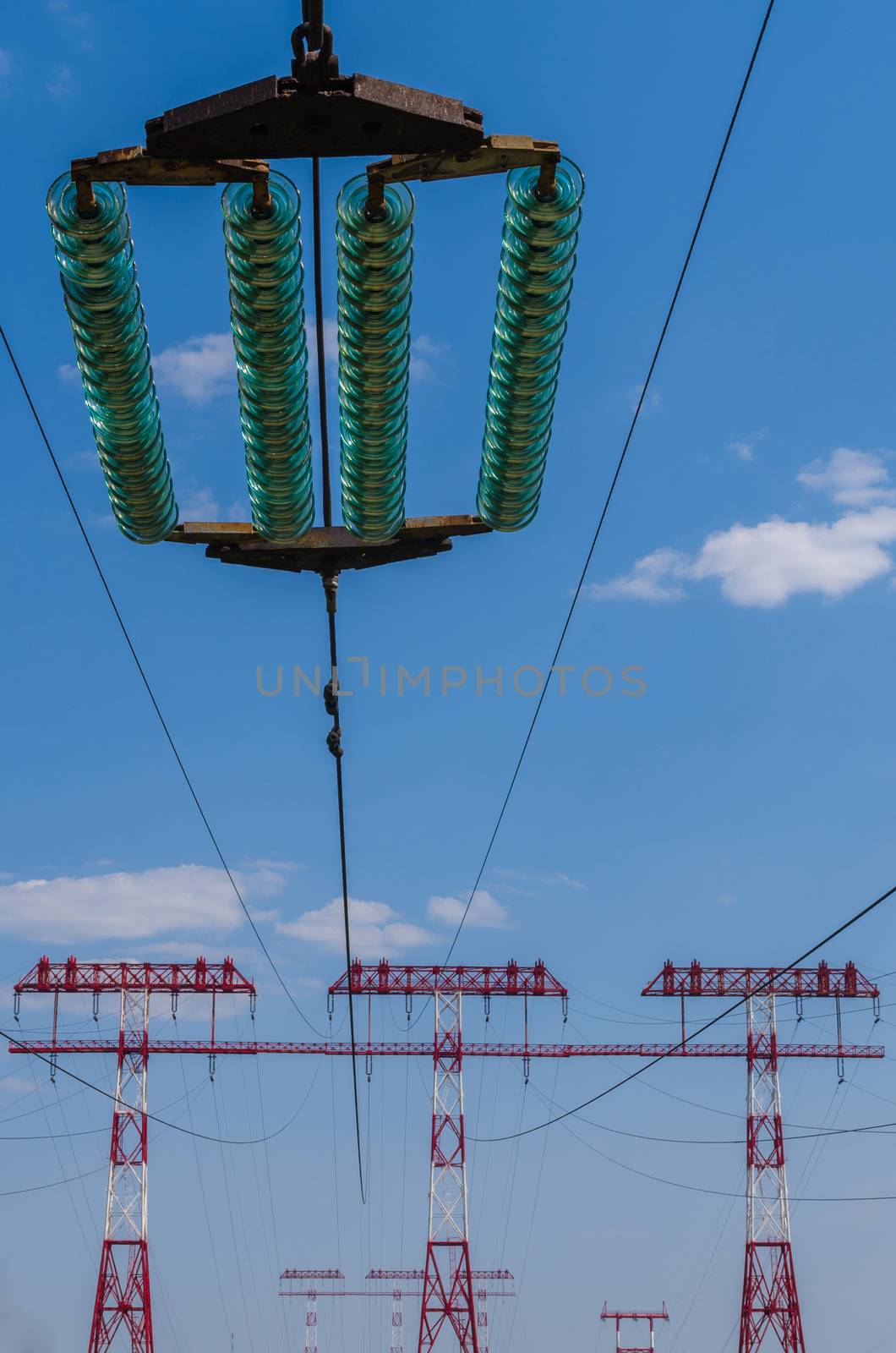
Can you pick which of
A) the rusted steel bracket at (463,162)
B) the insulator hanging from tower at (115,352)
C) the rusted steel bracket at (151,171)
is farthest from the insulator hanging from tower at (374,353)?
the insulator hanging from tower at (115,352)

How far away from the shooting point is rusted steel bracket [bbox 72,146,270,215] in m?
8.77

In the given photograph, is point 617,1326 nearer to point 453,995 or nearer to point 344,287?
point 453,995

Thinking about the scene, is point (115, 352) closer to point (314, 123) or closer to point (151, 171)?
point (151, 171)

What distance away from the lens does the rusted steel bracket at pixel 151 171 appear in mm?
8766

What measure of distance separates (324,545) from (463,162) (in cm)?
411

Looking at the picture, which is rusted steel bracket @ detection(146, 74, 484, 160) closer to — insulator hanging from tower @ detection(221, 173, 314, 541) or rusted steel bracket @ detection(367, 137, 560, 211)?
rusted steel bracket @ detection(367, 137, 560, 211)

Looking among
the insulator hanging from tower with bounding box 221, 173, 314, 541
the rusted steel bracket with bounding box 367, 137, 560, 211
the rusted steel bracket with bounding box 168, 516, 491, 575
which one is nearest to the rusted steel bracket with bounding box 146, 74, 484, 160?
the rusted steel bracket with bounding box 367, 137, 560, 211

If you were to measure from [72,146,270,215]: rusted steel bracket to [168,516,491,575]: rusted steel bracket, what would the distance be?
11.2 ft

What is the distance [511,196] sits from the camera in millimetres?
9266

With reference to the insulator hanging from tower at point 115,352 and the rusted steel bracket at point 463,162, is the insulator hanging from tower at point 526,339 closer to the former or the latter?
the rusted steel bracket at point 463,162

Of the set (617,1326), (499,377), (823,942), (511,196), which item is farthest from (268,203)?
(617,1326)

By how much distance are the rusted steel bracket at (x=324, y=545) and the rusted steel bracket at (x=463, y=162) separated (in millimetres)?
3410

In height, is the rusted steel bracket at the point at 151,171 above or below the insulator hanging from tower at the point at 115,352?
above

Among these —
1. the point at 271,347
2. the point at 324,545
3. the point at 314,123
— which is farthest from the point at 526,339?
the point at 324,545
